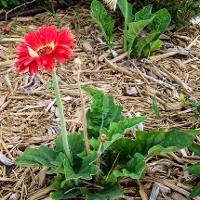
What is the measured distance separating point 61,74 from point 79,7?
869 mm

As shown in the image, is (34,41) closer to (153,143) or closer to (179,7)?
(153,143)

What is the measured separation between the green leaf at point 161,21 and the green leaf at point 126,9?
5.7 inches

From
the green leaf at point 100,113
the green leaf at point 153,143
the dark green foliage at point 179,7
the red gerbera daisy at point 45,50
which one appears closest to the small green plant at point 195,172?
the green leaf at point 153,143

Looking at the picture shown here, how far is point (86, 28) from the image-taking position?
323cm

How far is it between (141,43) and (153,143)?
1.01 meters

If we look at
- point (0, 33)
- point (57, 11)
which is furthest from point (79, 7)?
point (0, 33)

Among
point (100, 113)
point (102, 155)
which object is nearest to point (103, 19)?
point (100, 113)

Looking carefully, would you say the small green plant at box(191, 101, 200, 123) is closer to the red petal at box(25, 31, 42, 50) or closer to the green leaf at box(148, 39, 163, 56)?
the green leaf at box(148, 39, 163, 56)

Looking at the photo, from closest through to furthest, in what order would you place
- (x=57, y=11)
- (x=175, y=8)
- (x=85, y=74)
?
(x=85, y=74)
(x=175, y=8)
(x=57, y=11)

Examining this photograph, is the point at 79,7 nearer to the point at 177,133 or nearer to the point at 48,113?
the point at 48,113

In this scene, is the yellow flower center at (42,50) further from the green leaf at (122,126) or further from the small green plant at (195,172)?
the small green plant at (195,172)

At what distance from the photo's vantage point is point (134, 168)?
6.23 feet

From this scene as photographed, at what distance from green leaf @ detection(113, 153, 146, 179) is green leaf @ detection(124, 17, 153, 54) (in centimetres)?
105

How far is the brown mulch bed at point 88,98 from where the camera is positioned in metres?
2.08
